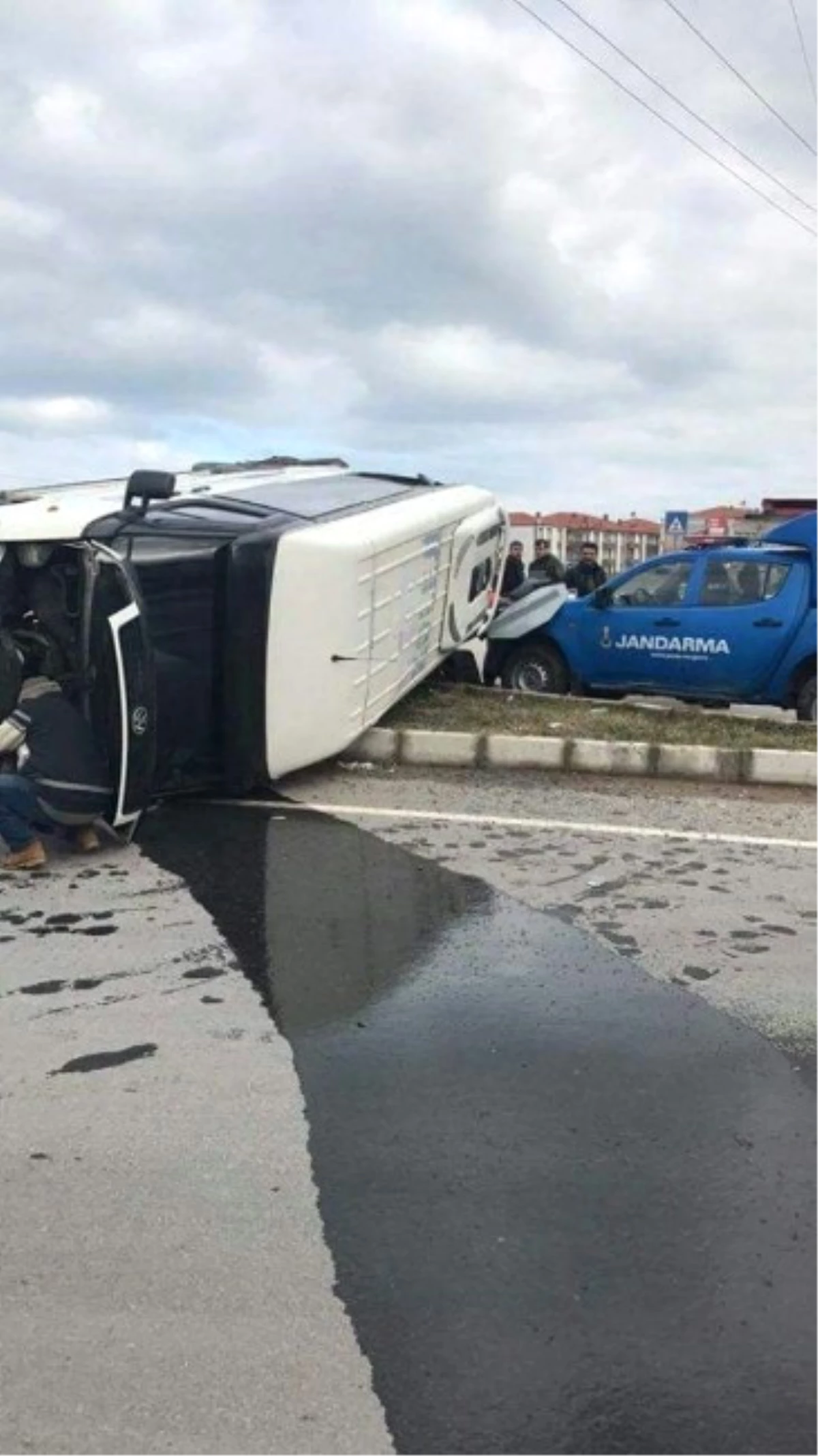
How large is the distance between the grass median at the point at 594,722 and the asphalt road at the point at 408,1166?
3224 mm

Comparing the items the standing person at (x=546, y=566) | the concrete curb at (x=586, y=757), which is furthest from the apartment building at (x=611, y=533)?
the concrete curb at (x=586, y=757)

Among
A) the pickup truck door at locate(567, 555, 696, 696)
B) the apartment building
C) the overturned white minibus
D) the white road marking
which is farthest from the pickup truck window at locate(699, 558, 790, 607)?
the apartment building

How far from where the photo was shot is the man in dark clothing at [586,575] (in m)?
14.9

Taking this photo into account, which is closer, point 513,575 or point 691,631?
point 691,631

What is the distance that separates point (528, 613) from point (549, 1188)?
9324 mm

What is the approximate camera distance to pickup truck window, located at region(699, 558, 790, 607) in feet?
35.6

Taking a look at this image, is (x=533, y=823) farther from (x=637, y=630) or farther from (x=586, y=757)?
(x=637, y=630)

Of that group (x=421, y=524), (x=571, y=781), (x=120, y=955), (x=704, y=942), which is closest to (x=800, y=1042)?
(x=704, y=942)

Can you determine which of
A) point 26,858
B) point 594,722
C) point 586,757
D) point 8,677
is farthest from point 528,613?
point 26,858

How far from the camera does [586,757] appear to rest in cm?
887

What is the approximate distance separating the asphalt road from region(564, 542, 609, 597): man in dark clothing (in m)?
9.10

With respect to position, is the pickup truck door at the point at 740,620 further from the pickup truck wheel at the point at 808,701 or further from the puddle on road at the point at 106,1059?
the puddle on road at the point at 106,1059

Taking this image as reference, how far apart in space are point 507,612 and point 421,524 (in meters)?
3.07

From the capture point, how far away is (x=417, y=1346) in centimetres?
264
